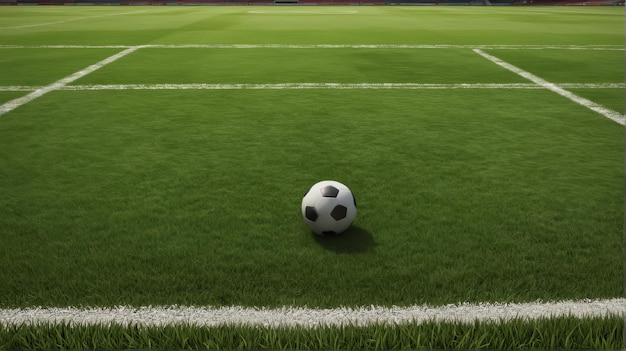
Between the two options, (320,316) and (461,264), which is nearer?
(320,316)

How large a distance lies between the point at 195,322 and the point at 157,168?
2.34 m

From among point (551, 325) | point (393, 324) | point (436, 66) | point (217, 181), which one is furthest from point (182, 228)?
point (436, 66)

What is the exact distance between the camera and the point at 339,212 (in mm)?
3205

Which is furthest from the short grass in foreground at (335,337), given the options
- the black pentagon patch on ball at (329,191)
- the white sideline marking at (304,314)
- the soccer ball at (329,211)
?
the black pentagon patch on ball at (329,191)

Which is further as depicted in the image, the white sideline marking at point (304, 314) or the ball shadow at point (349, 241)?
the ball shadow at point (349, 241)

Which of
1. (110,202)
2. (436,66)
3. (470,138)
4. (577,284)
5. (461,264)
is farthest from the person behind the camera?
(436,66)

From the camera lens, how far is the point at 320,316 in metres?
2.45

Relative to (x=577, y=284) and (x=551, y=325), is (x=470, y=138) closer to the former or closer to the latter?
(x=577, y=284)

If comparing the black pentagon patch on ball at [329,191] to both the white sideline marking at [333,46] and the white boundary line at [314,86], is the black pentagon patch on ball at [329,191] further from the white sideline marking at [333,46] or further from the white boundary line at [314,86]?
the white sideline marking at [333,46]

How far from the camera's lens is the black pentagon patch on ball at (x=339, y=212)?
319cm

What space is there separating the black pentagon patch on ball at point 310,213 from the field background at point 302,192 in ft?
0.41

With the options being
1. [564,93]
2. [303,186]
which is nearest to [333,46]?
[564,93]

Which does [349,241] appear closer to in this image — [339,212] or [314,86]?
[339,212]

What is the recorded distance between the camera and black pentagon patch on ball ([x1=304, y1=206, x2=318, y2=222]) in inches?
126
